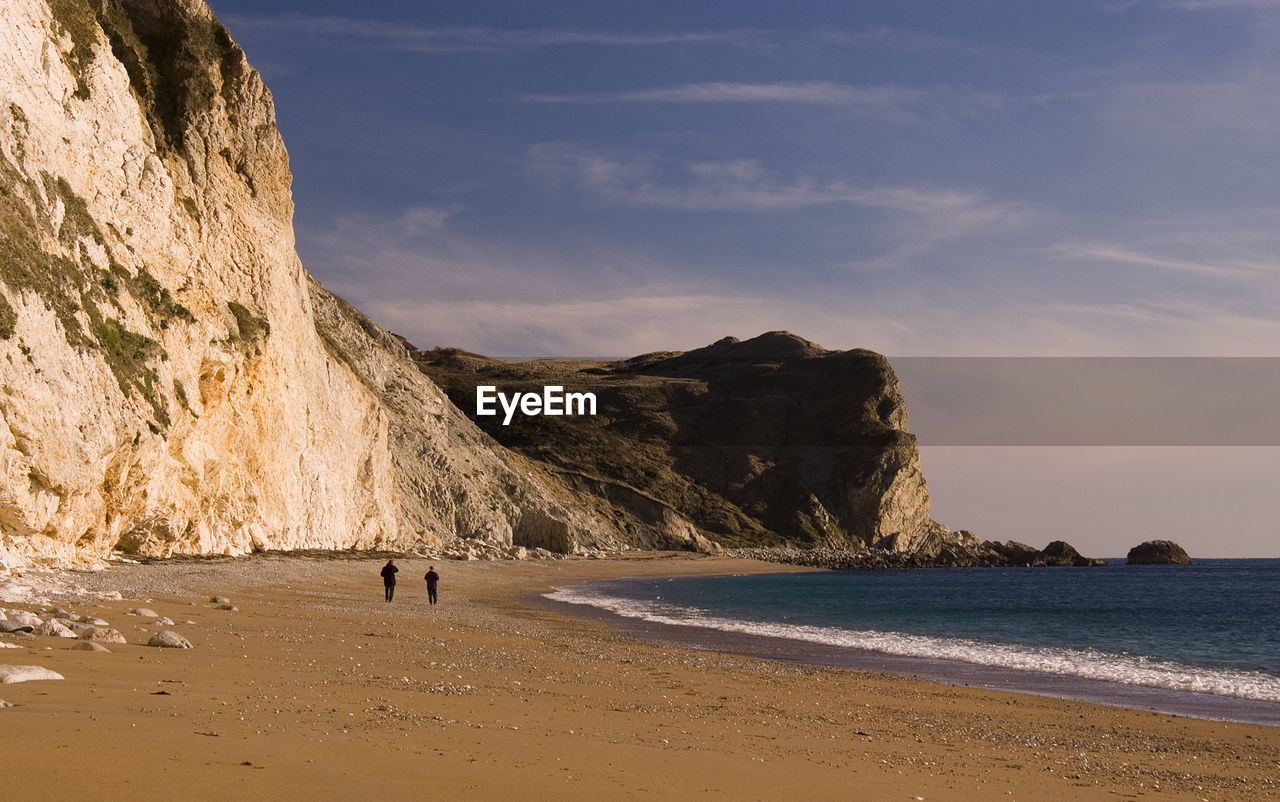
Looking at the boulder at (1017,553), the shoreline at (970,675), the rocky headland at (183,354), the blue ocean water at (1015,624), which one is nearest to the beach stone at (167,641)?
the shoreline at (970,675)

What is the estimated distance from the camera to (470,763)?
6449 mm

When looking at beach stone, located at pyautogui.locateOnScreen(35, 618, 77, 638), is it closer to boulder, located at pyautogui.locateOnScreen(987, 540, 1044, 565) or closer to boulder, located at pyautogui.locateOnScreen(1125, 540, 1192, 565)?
boulder, located at pyautogui.locateOnScreen(987, 540, 1044, 565)

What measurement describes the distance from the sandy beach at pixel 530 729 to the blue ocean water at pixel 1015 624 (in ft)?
17.6

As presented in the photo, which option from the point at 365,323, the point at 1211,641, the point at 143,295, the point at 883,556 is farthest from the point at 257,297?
the point at 883,556

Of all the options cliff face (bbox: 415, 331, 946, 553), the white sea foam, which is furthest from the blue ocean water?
cliff face (bbox: 415, 331, 946, 553)

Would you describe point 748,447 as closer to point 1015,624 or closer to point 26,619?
point 1015,624

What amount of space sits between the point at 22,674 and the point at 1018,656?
671 inches

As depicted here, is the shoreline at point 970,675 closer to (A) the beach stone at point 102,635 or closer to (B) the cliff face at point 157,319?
(A) the beach stone at point 102,635

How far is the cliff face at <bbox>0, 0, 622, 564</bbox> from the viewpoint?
75.1ft

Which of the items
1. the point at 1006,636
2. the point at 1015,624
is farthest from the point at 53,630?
the point at 1015,624

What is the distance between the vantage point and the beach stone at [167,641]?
11320mm

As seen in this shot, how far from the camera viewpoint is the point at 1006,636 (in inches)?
964

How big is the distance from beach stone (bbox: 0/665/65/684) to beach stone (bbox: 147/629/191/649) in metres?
3.33

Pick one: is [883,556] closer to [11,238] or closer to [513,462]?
[513,462]
